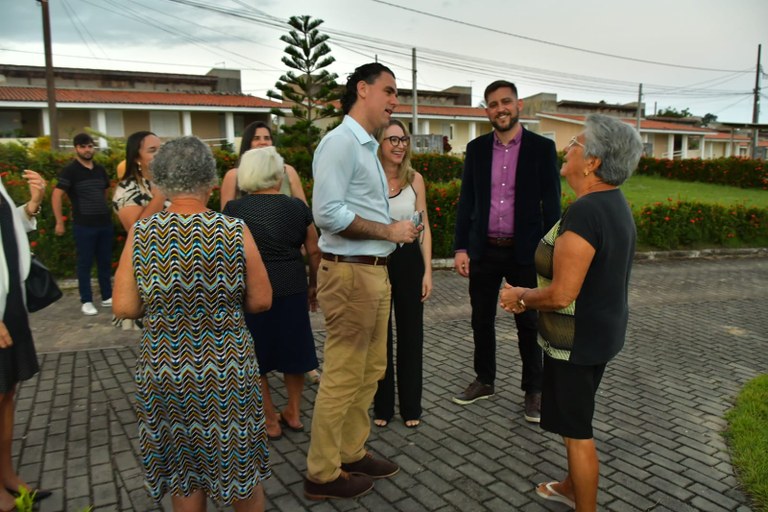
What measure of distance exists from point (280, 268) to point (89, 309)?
4.29m

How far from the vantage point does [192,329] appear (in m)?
2.28

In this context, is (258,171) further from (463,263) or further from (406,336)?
(463,263)

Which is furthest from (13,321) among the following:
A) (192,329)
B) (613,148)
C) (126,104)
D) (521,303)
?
(126,104)

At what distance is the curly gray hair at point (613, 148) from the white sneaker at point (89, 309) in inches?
245

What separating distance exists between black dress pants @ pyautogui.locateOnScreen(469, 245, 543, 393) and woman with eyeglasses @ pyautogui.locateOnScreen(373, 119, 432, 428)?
53cm

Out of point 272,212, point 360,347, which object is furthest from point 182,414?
point 272,212

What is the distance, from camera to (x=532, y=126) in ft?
163

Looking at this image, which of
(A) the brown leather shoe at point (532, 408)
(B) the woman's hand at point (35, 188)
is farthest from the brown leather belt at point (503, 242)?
(B) the woman's hand at point (35, 188)

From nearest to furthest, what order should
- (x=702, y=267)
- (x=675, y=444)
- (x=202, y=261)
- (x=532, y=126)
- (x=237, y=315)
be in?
(x=202, y=261), (x=237, y=315), (x=675, y=444), (x=702, y=267), (x=532, y=126)

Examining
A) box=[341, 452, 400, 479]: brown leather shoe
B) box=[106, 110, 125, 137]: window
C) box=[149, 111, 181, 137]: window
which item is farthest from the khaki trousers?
box=[106, 110, 125, 137]: window

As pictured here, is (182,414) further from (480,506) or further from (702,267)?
(702,267)

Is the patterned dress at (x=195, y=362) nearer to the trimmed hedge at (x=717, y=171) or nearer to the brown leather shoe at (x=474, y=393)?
the brown leather shoe at (x=474, y=393)

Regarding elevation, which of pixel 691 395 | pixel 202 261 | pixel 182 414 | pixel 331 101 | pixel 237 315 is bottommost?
pixel 691 395

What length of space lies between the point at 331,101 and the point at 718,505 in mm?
23178
